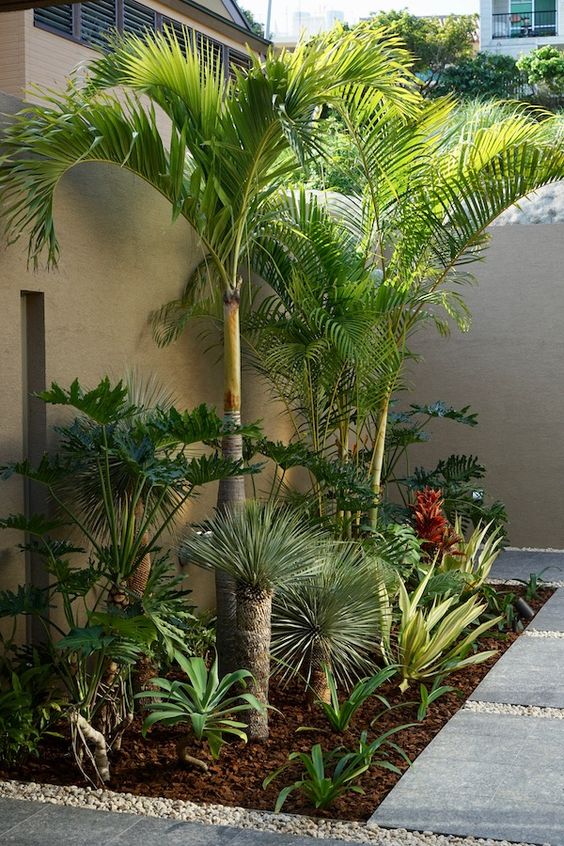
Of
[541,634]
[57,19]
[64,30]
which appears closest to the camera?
[541,634]

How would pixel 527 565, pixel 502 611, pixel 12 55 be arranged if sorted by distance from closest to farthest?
pixel 502 611
pixel 527 565
pixel 12 55

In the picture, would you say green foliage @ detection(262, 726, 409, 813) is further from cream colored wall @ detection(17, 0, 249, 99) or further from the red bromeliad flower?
cream colored wall @ detection(17, 0, 249, 99)

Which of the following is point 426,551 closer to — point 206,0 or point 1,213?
point 1,213

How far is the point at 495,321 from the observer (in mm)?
9398

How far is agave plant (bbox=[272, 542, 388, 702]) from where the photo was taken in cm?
482

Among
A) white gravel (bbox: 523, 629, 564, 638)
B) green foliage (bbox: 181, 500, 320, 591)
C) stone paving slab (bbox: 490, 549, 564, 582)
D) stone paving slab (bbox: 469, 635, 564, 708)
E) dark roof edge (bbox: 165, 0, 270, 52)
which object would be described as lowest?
stone paving slab (bbox: 490, 549, 564, 582)

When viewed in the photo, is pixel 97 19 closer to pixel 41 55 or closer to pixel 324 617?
pixel 41 55

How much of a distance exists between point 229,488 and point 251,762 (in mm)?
1288

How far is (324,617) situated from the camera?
4.84 meters

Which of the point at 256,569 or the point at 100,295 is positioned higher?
the point at 100,295

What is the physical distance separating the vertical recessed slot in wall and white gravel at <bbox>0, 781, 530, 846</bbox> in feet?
3.48

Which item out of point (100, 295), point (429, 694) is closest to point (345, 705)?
point (429, 694)

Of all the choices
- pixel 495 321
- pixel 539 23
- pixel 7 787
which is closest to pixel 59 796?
pixel 7 787

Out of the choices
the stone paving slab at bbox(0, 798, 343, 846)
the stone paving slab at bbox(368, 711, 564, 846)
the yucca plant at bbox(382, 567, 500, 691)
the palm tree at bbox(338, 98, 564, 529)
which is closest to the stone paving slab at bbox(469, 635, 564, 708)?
the yucca plant at bbox(382, 567, 500, 691)
